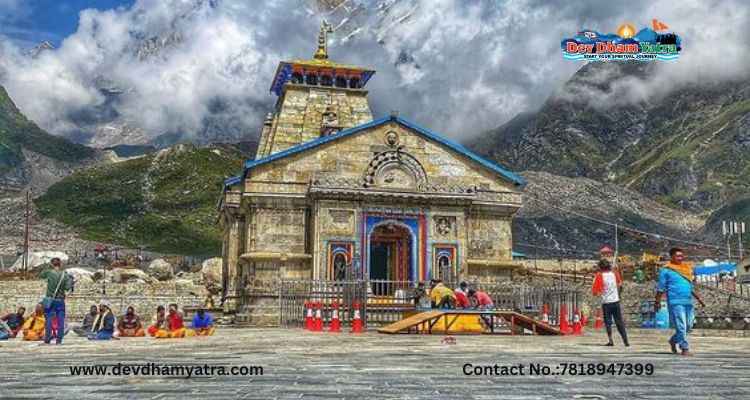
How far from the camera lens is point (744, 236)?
88188mm

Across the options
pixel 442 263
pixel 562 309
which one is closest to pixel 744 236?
pixel 442 263

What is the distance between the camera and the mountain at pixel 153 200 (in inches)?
4021

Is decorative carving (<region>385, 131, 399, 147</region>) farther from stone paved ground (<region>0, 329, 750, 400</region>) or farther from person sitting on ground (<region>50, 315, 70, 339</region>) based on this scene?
stone paved ground (<region>0, 329, 750, 400</region>)

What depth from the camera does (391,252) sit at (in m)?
34.0

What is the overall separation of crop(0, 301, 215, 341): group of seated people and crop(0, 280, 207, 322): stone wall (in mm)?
17667

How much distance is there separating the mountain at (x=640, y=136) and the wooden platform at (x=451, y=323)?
111 metres

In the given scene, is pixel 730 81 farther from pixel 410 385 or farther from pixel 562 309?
pixel 410 385

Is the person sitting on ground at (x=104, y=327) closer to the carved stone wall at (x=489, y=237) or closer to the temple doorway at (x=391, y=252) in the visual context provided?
Result: the temple doorway at (x=391, y=252)

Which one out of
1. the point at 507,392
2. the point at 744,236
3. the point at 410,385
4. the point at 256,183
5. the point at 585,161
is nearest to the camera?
the point at 507,392

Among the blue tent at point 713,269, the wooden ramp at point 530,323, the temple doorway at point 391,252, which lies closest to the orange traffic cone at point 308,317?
the wooden ramp at point 530,323

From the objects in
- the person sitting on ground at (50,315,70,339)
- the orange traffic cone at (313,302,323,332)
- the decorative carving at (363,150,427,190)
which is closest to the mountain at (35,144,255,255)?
the decorative carving at (363,150,427,190)

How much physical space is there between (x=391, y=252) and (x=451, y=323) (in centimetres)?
1384

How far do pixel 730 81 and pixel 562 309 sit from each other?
16426 centimetres

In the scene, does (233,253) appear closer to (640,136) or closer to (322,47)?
(322,47)
